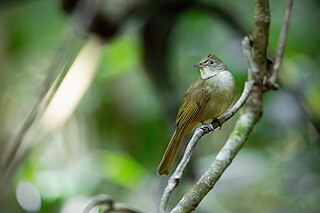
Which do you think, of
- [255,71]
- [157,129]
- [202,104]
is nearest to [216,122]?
[202,104]

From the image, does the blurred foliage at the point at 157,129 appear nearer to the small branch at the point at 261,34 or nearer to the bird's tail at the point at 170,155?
the small branch at the point at 261,34

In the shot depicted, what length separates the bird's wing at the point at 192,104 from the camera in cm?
93

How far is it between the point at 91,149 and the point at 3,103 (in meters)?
0.52

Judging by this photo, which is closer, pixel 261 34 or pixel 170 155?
pixel 170 155

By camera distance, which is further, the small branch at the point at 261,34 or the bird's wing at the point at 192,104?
the small branch at the point at 261,34

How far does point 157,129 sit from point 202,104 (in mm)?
1672

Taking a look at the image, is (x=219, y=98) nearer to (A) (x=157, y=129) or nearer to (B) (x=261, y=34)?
(B) (x=261, y=34)

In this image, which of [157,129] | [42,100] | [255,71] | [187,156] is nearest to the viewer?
[187,156]

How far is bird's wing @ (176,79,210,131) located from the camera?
0.93m

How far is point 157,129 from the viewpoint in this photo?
261 cm

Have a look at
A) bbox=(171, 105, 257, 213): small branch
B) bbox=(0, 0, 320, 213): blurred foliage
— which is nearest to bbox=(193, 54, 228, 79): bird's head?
bbox=(171, 105, 257, 213): small branch

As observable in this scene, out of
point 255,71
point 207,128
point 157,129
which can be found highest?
point 207,128

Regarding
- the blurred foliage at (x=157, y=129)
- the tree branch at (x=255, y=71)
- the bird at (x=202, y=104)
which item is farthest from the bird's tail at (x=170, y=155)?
the blurred foliage at (x=157, y=129)

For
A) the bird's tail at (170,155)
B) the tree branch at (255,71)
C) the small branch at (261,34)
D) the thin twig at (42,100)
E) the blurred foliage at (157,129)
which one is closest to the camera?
the thin twig at (42,100)
